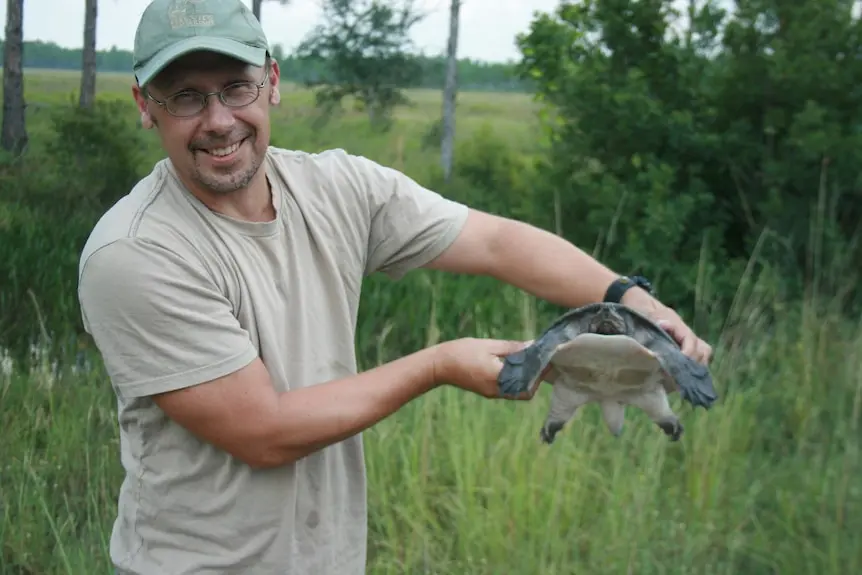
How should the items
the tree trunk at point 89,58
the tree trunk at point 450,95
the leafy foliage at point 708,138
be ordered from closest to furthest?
the leafy foliage at point 708,138
the tree trunk at point 89,58
the tree trunk at point 450,95

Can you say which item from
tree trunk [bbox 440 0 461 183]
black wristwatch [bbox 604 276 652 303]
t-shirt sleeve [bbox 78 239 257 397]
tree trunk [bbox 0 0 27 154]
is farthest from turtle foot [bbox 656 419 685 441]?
tree trunk [bbox 440 0 461 183]

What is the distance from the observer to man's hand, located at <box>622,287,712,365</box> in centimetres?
178

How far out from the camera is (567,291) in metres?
1.87

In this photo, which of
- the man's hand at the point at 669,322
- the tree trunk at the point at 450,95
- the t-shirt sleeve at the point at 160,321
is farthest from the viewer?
the tree trunk at the point at 450,95

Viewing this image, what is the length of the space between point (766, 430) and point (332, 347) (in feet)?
6.63

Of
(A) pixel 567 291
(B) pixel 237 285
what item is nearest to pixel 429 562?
(A) pixel 567 291

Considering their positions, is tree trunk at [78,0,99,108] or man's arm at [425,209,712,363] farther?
tree trunk at [78,0,99,108]

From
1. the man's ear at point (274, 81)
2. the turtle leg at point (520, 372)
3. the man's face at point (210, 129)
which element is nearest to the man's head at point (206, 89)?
the man's face at point (210, 129)

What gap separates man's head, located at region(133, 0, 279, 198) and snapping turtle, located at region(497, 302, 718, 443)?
562mm

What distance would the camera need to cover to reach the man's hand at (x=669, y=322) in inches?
70.2

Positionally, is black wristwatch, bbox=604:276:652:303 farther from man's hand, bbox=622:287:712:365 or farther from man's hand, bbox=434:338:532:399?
man's hand, bbox=434:338:532:399

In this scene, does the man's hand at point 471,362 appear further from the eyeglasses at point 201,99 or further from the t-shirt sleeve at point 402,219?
the eyeglasses at point 201,99

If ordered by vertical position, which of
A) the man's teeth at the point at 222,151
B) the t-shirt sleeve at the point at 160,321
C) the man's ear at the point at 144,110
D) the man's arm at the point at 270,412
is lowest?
the man's arm at the point at 270,412

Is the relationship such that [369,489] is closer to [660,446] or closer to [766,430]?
[660,446]
